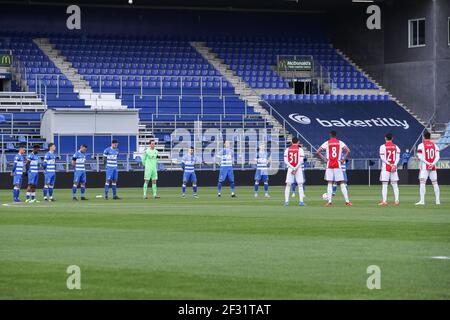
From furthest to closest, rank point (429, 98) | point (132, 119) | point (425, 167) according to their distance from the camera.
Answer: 1. point (429, 98)
2. point (132, 119)
3. point (425, 167)

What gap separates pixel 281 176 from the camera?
5456cm

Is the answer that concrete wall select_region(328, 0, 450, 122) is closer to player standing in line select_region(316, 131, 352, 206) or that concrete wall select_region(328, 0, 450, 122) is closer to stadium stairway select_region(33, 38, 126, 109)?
stadium stairway select_region(33, 38, 126, 109)

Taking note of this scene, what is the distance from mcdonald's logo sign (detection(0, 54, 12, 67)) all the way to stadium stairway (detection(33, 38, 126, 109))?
112 inches

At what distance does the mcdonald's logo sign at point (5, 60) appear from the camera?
57156 mm

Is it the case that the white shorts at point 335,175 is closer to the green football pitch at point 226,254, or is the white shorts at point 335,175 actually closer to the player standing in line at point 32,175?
the green football pitch at point 226,254

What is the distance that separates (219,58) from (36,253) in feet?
162

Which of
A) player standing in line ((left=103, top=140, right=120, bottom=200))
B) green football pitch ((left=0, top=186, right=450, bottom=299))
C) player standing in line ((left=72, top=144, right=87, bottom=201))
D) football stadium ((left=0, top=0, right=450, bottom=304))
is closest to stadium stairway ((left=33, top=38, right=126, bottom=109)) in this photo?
football stadium ((left=0, top=0, right=450, bottom=304))

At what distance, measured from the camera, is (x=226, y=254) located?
1568 centimetres

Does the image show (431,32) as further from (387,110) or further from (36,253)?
→ (36,253)

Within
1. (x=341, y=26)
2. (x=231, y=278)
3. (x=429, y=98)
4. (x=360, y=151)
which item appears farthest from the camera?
(x=341, y=26)

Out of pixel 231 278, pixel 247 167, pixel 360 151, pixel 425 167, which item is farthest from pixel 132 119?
pixel 231 278

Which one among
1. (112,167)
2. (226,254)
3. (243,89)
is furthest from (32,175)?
(243,89)

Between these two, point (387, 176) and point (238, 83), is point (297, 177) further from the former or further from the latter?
point (238, 83)

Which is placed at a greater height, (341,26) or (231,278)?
(341,26)
